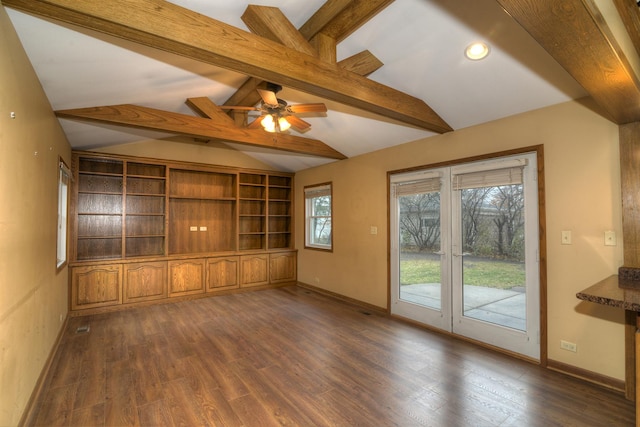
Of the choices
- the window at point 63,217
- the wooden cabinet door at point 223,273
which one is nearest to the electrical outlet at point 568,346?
the wooden cabinet door at point 223,273

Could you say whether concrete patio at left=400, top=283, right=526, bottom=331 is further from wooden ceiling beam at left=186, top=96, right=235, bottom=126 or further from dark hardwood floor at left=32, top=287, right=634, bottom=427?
wooden ceiling beam at left=186, top=96, right=235, bottom=126

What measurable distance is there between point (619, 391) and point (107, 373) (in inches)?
172

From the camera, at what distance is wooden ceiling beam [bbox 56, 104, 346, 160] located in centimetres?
329

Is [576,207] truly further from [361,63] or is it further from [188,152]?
[188,152]

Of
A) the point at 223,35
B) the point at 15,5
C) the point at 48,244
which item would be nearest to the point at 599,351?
the point at 223,35

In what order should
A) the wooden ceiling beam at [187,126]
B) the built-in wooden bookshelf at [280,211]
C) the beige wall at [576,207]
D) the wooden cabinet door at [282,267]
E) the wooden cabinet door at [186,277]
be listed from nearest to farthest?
the beige wall at [576,207], the wooden ceiling beam at [187,126], the wooden cabinet door at [186,277], the wooden cabinet door at [282,267], the built-in wooden bookshelf at [280,211]

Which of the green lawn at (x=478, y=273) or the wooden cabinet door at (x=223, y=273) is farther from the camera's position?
the wooden cabinet door at (x=223, y=273)

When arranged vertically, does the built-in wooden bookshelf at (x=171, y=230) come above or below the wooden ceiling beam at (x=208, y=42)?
below

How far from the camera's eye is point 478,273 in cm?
347

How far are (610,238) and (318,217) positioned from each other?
437 cm

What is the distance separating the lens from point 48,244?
3012mm

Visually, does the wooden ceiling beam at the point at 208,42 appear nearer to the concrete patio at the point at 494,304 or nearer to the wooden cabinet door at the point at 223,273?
the concrete patio at the point at 494,304

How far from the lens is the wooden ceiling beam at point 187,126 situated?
3.29 meters

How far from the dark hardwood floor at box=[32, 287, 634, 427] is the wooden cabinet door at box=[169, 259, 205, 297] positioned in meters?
1.17
